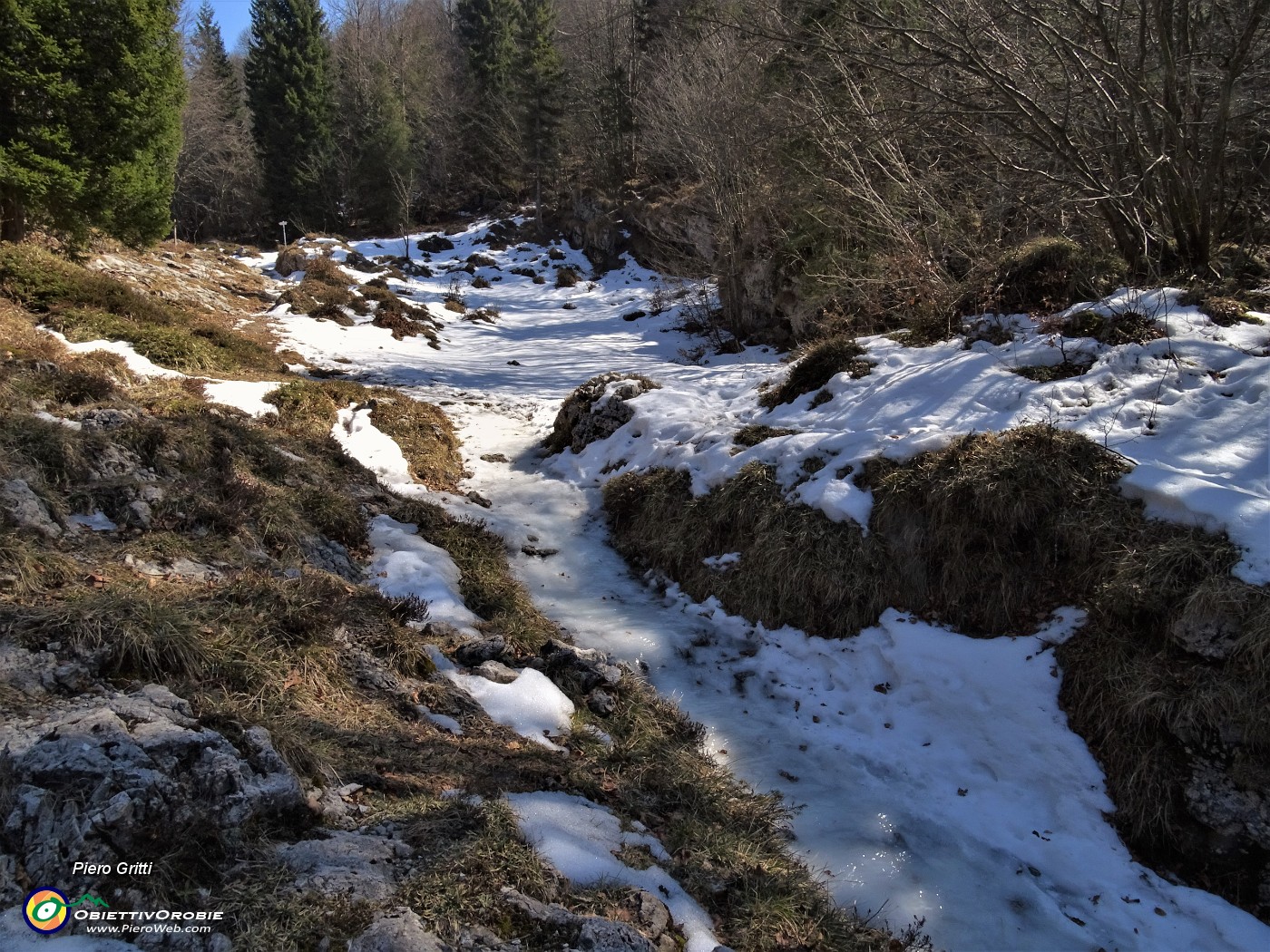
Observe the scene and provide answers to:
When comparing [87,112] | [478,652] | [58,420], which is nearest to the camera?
[478,652]

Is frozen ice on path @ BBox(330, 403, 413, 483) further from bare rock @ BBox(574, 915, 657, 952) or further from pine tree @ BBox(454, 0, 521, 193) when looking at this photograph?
pine tree @ BBox(454, 0, 521, 193)

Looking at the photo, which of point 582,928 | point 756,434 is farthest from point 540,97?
point 582,928

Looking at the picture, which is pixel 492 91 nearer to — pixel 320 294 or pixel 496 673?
pixel 320 294

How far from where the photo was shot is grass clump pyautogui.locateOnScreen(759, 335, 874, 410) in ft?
25.6

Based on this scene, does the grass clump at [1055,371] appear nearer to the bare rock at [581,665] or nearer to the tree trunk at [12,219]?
the bare rock at [581,665]

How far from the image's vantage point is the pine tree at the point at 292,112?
35.2 metres

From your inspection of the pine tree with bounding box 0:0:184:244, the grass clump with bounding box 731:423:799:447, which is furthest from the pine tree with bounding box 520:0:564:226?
the grass clump with bounding box 731:423:799:447

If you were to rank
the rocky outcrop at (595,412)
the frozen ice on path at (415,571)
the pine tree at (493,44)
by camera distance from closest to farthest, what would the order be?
1. the frozen ice on path at (415,571)
2. the rocky outcrop at (595,412)
3. the pine tree at (493,44)

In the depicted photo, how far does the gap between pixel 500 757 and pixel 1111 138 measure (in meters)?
7.53

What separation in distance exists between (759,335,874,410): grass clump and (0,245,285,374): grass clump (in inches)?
304

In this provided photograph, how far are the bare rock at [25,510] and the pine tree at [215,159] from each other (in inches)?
1276

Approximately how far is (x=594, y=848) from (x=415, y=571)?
3.14 meters

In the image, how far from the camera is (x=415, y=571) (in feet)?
18.4

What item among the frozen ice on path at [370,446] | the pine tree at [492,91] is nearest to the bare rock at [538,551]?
the frozen ice on path at [370,446]
